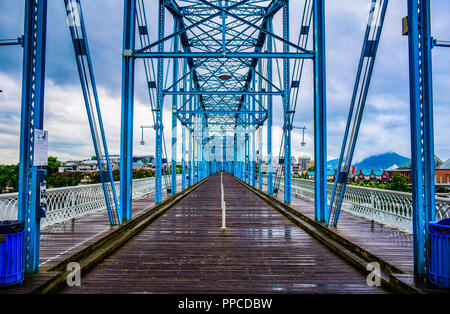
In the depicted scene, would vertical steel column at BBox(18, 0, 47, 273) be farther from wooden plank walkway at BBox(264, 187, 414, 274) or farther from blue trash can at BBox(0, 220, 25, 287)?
wooden plank walkway at BBox(264, 187, 414, 274)

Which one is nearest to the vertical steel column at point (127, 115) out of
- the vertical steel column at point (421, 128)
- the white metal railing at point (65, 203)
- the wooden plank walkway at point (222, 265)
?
the wooden plank walkway at point (222, 265)

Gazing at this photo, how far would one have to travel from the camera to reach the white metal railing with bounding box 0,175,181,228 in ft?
20.3

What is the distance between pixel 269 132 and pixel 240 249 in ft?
37.5

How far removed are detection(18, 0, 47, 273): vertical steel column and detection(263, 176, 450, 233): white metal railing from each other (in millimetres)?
6718

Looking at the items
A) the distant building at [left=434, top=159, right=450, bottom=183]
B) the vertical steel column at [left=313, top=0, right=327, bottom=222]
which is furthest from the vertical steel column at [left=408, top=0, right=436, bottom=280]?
the distant building at [left=434, top=159, right=450, bottom=183]

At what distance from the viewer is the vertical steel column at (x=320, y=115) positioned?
785 cm

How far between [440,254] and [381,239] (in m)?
2.55

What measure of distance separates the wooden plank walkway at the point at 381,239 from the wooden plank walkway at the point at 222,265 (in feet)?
1.83

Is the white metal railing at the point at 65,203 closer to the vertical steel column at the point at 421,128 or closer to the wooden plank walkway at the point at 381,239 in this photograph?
the wooden plank walkway at the point at 381,239

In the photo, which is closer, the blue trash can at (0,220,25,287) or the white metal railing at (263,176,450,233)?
the blue trash can at (0,220,25,287)

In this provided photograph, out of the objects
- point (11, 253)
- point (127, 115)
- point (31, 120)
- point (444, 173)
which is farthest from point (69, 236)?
point (444, 173)

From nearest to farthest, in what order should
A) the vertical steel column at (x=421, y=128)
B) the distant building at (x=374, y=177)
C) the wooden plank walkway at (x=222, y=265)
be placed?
1. the vertical steel column at (x=421, y=128)
2. the wooden plank walkway at (x=222, y=265)
3. the distant building at (x=374, y=177)

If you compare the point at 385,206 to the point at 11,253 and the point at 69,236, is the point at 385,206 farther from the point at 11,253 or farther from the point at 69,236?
the point at 11,253
